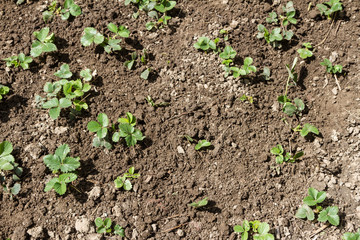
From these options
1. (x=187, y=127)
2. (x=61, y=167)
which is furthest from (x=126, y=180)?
(x=187, y=127)

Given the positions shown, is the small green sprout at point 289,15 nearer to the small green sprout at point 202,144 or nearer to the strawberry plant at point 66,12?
the small green sprout at point 202,144

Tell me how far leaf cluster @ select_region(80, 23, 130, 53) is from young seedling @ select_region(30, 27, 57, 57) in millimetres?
244

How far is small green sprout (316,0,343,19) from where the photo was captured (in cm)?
269

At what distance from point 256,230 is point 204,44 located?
4.66ft

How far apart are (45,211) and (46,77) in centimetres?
102

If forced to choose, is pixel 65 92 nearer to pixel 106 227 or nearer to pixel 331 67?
pixel 106 227

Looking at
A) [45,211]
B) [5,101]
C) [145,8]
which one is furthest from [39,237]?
[145,8]

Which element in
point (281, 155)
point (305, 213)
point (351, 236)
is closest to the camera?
point (351, 236)

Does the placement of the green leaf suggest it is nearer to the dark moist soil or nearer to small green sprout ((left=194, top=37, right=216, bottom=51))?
the dark moist soil

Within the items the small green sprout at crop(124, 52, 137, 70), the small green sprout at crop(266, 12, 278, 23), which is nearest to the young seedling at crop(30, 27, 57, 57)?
the small green sprout at crop(124, 52, 137, 70)

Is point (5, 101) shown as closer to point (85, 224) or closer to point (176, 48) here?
point (85, 224)

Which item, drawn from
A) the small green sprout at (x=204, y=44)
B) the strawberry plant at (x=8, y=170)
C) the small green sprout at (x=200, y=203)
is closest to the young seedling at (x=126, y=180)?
the small green sprout at (x=200, y=203)

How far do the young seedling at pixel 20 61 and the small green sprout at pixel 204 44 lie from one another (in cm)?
130

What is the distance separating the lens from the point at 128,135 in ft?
7.88
